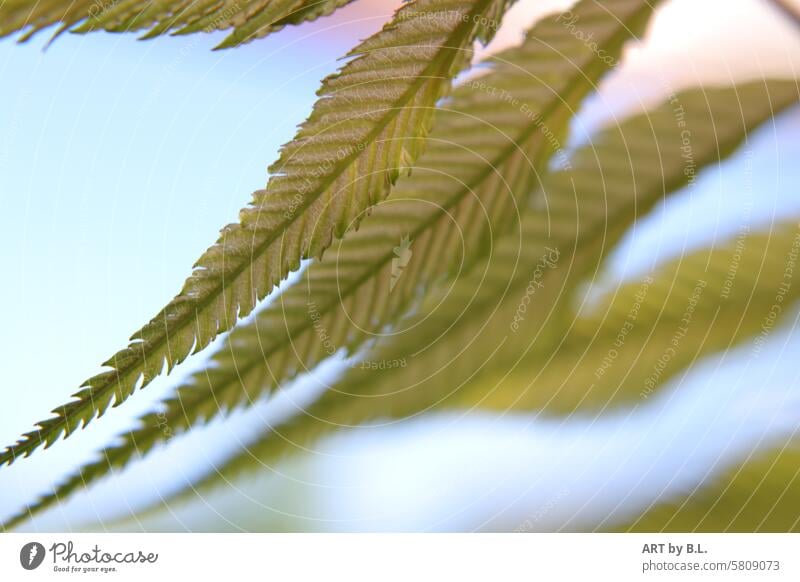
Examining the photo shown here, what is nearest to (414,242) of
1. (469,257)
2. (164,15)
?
(469,257)

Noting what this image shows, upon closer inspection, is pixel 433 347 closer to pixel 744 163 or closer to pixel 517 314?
pixel 517 314

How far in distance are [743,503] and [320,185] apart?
0.29m

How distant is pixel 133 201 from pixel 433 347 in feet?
0.82

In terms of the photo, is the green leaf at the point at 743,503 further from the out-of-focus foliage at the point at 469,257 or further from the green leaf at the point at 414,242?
the green leaf at the point at 414,242

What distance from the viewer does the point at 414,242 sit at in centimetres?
45

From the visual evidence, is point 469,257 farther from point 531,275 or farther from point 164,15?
point 164,15

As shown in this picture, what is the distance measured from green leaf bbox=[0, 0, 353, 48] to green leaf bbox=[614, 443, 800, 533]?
379 mm

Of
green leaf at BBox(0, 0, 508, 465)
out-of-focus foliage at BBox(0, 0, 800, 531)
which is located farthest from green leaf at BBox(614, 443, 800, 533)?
green leaf at BBox(0, 0, 508, 465)

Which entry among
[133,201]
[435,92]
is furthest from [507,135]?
[133,201]

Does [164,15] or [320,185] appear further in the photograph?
[164,15]

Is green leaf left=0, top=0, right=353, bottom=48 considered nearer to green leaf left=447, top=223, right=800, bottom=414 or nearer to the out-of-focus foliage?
the out-of-focus foliage

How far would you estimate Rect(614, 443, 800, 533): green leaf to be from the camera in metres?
0.42

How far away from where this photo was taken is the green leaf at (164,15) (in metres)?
0.50
